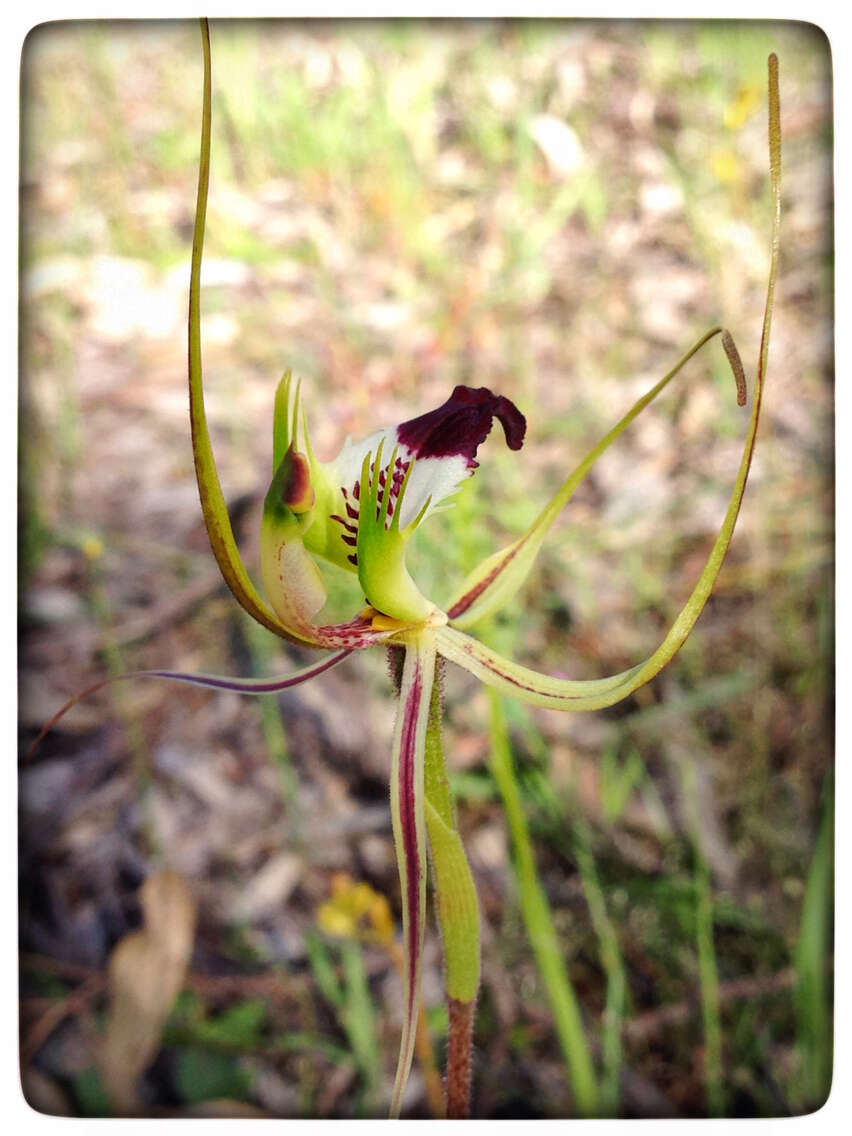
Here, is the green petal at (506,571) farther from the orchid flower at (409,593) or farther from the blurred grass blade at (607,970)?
the blurred grass blade at (607,970)

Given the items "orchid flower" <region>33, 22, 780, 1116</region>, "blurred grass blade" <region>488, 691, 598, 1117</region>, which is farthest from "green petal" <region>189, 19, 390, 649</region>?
"blurred grass blade" <region>488, 691, 598, 1117</region>

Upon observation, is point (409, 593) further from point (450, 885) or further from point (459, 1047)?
point (459, 1047)

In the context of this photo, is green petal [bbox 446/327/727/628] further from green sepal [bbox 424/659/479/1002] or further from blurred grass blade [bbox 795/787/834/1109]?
blurred grass blade [bbox 795/787/834/1109]

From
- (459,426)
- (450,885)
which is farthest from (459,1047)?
(459,426)

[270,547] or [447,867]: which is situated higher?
[270,547]

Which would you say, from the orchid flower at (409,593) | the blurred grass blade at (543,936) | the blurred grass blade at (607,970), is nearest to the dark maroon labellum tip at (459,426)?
the orchid flower at (409,593)

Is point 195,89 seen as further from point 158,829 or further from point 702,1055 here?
point 702,1055
